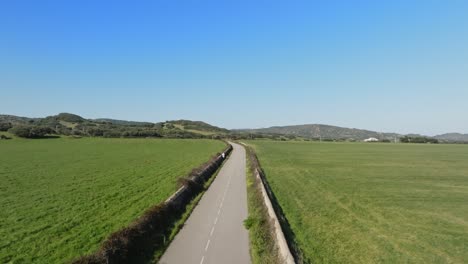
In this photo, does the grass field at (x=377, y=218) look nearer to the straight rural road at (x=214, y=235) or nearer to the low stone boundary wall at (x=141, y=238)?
the straight rural road at (x=214, y=235)

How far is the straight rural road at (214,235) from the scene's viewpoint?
1433cm

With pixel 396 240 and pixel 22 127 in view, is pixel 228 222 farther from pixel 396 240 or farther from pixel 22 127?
pixel 22 127

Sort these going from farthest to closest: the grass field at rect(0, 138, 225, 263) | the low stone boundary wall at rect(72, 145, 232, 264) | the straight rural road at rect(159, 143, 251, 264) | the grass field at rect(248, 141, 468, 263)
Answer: the grass field at rect(248, 141, 468, 263) → the grass field at rect(0, 138, 225, 263) → the straight rural road at rect(159, 143, 251, 264) → the low stone boundary wall at rect(72, 145, 232, 264)

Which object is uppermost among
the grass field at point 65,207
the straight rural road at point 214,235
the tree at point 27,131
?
the tree at point 27,131

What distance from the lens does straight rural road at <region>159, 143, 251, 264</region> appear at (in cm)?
1433

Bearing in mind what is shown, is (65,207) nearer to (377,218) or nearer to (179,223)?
(179,223)

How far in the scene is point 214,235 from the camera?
17219 mm

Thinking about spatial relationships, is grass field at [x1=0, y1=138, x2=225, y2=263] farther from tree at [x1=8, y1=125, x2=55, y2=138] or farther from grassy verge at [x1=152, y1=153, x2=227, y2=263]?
tree at [x1=8, y1=125, x2=55, y2=138]

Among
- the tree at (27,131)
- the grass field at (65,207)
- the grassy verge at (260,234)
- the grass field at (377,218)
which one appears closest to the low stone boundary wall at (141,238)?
the grass field at (65,207)

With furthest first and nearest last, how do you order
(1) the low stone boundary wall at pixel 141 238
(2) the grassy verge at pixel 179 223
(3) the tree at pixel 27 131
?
1. (3) the tree at pixel 27 131
2. (2) the grassy verge at pixel 179 223
3. (1) the low stone boundary wall at pixel 141 238

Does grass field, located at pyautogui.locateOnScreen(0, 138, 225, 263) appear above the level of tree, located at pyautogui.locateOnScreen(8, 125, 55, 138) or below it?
below

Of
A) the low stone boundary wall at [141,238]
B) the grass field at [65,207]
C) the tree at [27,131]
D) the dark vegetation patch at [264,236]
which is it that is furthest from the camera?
the tree at [27,131]

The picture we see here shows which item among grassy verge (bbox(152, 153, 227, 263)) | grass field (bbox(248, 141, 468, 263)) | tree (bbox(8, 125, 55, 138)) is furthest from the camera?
tree (bbox(8, 125, 55, 138))

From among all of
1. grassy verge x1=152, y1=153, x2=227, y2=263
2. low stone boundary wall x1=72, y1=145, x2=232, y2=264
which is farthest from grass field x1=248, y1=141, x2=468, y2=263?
low stone boundary wall x1=72, y1=145, x2=232, y2=264
